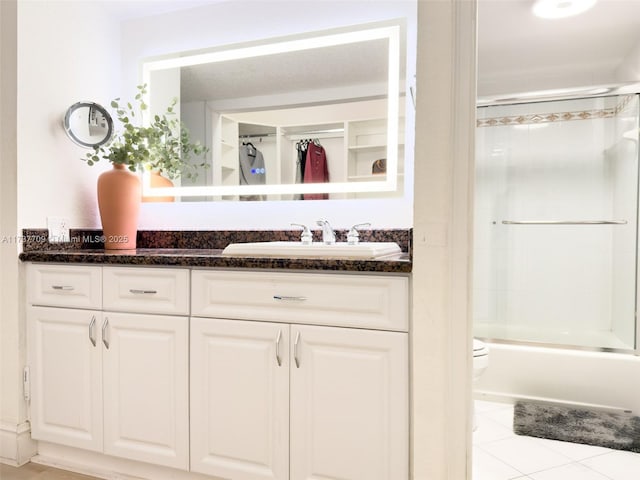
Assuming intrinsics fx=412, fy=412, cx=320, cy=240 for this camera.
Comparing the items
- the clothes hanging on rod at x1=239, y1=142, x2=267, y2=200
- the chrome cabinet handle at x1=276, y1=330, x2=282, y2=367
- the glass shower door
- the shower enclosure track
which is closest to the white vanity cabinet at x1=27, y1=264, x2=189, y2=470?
the chrome cabinet handle at x1=276, y1=330, x2=282, y2=367

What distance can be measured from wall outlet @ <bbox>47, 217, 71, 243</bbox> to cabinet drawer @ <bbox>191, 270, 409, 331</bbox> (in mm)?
898

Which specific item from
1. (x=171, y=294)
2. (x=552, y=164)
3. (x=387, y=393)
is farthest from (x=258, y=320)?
(x=552, y=164)

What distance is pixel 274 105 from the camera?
6.91ft

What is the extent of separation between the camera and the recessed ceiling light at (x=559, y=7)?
214 centimetres

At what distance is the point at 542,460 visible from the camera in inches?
66.9

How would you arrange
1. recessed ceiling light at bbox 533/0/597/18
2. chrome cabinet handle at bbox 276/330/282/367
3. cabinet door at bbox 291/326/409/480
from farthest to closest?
recessed ceiling light at bbox 533/0/597/18 → chrome cabinet handle at bbox 276/330/282/367 → cabinet door at bbox 291/326/409/480

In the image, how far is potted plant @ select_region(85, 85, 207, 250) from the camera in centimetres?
202

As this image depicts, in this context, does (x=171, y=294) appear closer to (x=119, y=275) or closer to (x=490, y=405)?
(x=119, y=275)

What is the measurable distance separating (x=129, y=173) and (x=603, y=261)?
9.46 ft

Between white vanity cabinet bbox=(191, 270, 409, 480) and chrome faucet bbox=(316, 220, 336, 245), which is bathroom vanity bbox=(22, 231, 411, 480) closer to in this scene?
white vanity cabinet bbox=(191, 270, 409, 480)

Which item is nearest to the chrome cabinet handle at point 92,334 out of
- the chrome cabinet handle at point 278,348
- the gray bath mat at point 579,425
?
the chrome cabinet handle at point 278,348

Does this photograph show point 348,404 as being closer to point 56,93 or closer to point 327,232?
point 327,232

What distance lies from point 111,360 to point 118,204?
80 centimetres

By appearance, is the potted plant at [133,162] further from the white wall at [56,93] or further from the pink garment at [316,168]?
the pink garment at [316,168]
